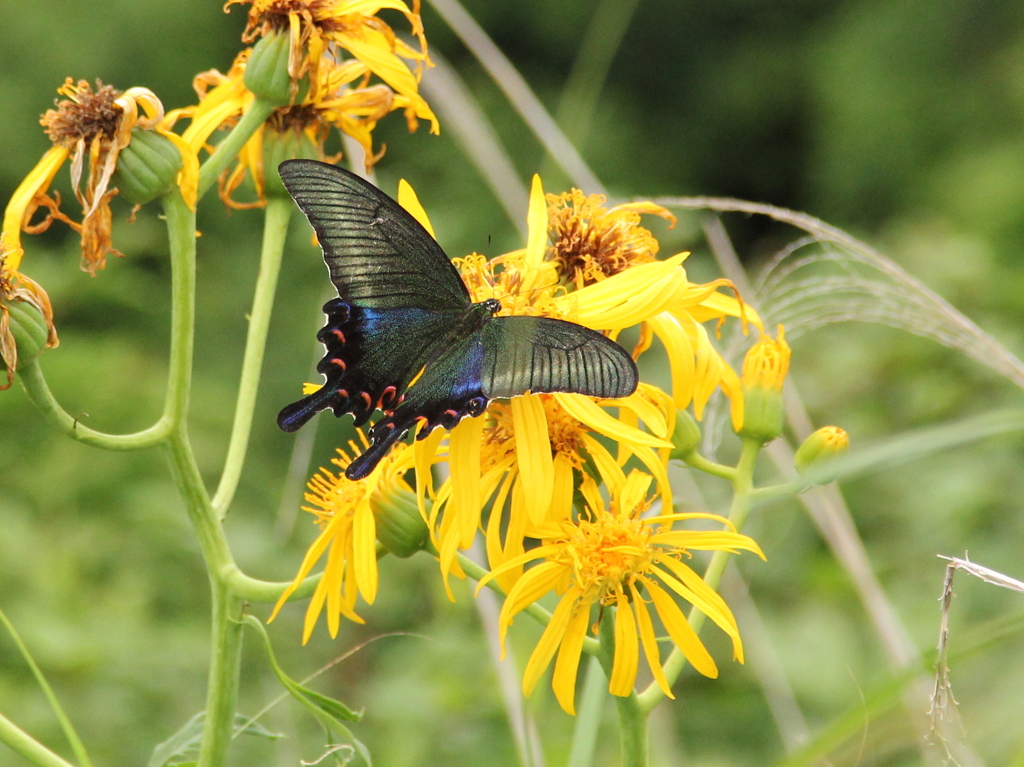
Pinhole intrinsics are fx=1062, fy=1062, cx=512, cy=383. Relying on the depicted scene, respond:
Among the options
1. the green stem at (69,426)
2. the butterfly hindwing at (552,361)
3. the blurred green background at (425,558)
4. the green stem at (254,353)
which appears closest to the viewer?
the butterfly hindwing at (552,361)

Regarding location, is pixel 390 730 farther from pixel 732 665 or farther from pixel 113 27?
pixel 113 27

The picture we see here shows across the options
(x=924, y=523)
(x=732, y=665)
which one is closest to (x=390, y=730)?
(x=732, y=665)

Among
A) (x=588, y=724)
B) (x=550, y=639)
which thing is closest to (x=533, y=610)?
(x=550, y=639)

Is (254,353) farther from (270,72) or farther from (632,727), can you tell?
(632,727)

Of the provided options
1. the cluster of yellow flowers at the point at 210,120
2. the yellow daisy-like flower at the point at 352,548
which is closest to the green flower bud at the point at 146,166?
the cluster of yellow flowers at the point at 210,120

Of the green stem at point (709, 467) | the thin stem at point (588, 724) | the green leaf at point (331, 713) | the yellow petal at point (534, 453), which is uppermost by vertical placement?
the green stem at point (709, 467)

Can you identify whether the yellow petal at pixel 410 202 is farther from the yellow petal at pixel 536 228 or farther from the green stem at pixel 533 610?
the green stem at pixel 533 610

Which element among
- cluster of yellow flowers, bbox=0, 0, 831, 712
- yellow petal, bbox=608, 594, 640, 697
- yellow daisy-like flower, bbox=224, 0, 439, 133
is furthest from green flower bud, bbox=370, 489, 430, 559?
yellow daisy-like flower, bbox=224, 0, 439, 133
